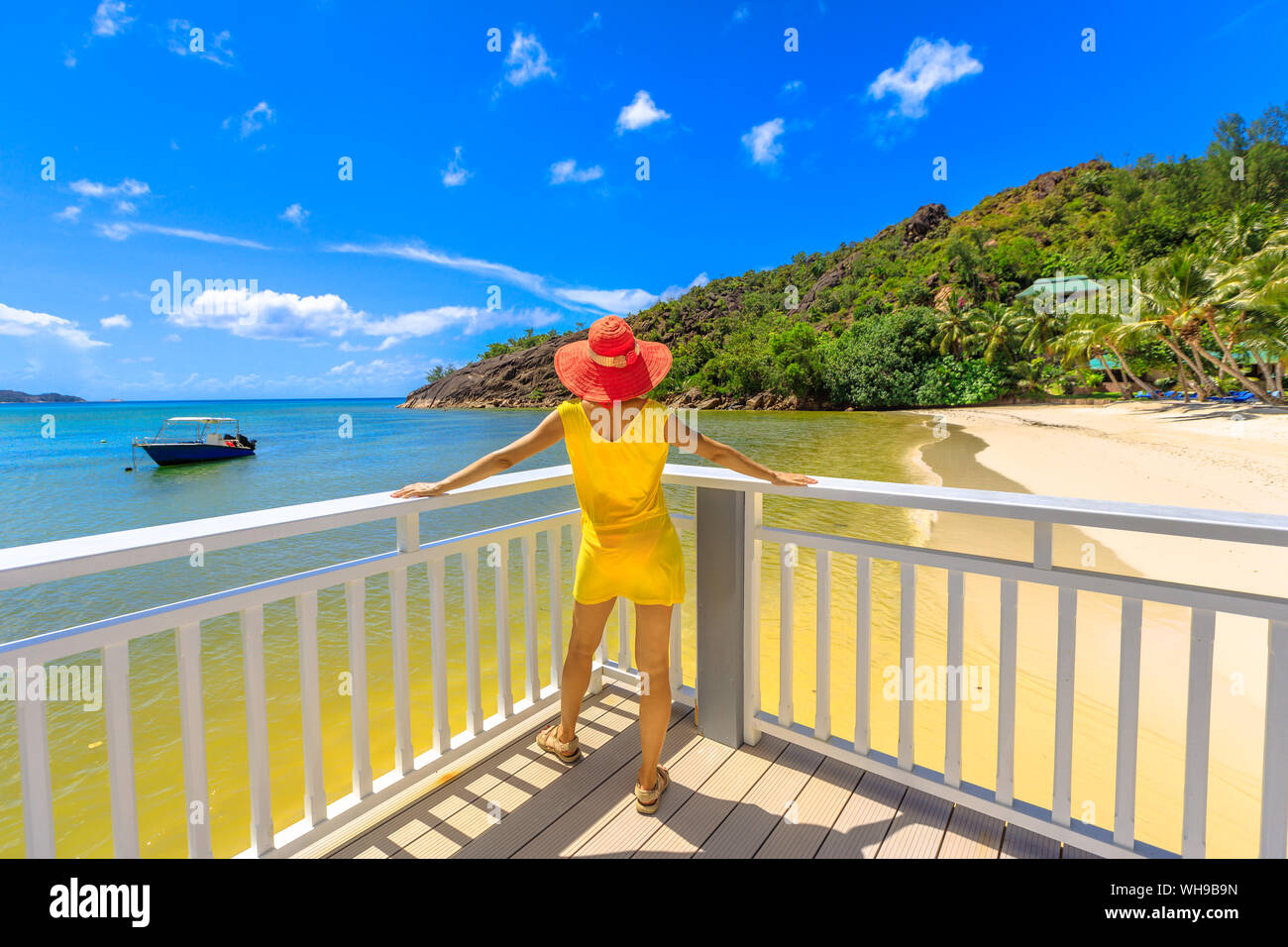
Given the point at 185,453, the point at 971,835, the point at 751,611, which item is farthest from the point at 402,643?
the point at 185,453

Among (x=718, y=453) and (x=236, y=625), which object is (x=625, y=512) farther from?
(x=236, y=625)

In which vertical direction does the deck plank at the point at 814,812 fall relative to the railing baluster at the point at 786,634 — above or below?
below

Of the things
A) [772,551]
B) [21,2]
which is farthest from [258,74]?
[772,551]

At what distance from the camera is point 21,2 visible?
109ft

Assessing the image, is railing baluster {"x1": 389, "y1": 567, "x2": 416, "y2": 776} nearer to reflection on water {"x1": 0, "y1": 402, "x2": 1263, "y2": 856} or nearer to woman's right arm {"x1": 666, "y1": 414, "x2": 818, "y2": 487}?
reflection on water {"x1": 0, "y1": 402, "x2": 1263, "y2": 856}

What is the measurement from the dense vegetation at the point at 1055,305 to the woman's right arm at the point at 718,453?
25.6 meters

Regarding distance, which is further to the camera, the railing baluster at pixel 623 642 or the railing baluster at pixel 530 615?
the railing baluster at pixel 623 642

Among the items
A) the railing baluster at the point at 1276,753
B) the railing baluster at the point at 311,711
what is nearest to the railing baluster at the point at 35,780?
the railing baluster at the point at 311,711

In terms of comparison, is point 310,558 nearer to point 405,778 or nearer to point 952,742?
point 405,778

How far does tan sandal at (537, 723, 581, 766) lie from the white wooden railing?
18 cm

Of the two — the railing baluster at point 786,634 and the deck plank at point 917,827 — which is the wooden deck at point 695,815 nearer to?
the deck plank at point 917,827

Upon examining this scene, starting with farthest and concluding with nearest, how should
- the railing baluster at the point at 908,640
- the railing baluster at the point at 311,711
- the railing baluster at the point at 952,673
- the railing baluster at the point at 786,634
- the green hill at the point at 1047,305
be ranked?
the green hill at the point at 1047,305 < the railing baluster at the point at 786,634 < the railing baluster at the point at 908,640 < the railing baluster at the point at 952,673 < the railing baluster at the point at 311,711

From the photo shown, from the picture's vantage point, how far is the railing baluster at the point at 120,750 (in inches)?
48.7
